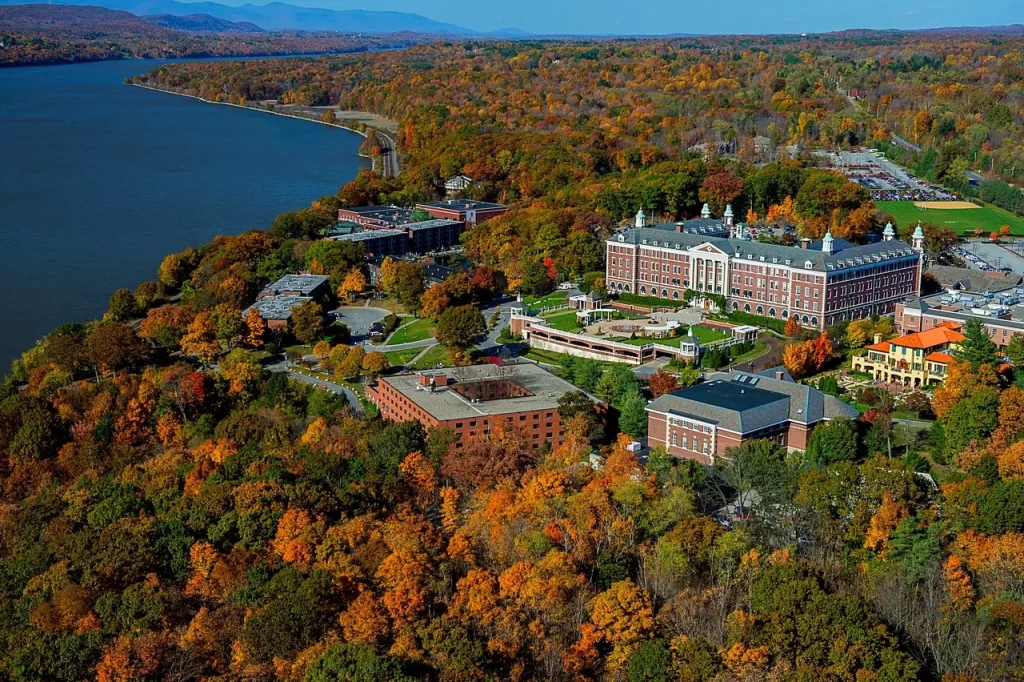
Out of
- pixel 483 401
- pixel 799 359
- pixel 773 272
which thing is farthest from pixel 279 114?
pixel 483 401

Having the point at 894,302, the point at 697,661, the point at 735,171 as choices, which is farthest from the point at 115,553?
the point at 735,171

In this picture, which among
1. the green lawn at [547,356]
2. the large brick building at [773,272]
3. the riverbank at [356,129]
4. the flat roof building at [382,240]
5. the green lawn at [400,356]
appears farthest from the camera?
the riverbank at [356,129]

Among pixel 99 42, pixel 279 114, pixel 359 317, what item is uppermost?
pixel 99 42

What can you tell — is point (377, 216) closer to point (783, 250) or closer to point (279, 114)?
point (783, 250)

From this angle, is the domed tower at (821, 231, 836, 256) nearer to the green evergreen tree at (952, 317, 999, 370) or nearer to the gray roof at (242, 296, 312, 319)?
the green evergreen tree at (952, 317, 999, 370)

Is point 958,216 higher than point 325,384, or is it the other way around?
point 958,216

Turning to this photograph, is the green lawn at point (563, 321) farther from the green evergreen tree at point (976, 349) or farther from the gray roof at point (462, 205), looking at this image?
the gray roof at point (462, 205)

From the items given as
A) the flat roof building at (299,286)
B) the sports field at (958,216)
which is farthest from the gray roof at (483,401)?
the sports field at (958,216)
